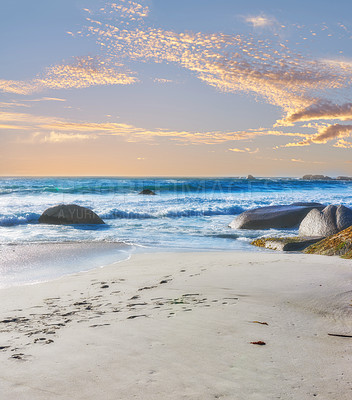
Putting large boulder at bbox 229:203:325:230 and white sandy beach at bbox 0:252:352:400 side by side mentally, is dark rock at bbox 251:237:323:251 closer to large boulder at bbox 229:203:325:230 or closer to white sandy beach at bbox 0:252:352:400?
white sandy beach at bbox 0:252:352:400

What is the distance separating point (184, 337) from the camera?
2896mm

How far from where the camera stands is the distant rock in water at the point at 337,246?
22.8 feet

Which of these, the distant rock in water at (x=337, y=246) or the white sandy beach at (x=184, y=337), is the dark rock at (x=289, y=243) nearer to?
the distant rock in water at (x=337, y=246)

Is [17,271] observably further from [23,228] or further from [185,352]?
[23,228]

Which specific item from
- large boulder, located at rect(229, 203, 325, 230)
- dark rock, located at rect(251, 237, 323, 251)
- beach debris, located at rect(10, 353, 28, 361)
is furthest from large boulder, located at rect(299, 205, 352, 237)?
beach debris, located at rect(10, 353, 28, 361)

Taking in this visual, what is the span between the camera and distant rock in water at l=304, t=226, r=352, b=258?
6953mm

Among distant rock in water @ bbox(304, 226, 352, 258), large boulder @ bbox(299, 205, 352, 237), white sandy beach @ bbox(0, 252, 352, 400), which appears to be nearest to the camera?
white sandy beach @ bbox(0, 252, 352, 400)

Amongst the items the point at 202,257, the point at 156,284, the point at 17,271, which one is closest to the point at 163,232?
the point at 202,257

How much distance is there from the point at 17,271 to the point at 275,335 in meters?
5.45

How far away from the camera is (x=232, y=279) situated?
5055mm

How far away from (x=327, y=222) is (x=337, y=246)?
3.86m

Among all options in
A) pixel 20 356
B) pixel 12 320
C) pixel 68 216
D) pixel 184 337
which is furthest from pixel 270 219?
pixel 20 356

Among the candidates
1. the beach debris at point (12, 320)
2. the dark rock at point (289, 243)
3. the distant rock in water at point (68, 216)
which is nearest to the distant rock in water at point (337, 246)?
the dark rock at point (289, 243)

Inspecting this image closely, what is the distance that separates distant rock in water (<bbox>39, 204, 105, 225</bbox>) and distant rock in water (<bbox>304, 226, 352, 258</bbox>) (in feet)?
33.2
